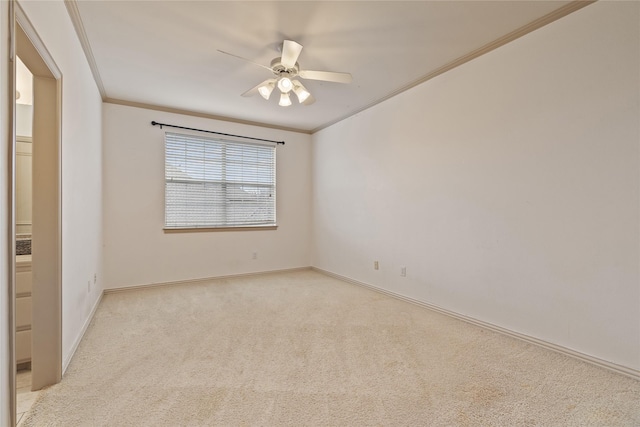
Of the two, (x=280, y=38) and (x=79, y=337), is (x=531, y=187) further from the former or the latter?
(x=79, y=337)

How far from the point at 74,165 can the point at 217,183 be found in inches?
96.1

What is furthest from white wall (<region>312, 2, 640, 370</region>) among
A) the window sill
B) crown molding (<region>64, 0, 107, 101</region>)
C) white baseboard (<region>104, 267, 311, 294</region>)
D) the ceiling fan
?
crown molding (<region>64, 0, 107, 101</region>)

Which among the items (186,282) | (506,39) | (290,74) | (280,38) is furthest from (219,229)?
(506,39)

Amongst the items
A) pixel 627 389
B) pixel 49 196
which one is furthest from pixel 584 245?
pixel 49 196

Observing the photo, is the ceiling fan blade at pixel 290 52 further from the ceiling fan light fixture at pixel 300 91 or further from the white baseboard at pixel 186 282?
the white baseboard at pixel 186 282

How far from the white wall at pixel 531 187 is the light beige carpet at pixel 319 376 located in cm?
39

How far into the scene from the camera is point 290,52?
2.31m

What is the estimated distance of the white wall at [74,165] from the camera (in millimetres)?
1847

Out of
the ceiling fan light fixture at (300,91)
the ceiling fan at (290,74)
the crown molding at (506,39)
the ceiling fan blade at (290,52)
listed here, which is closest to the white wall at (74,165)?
the ceiling fan at (290,74)

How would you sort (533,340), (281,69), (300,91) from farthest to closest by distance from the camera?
(300,91), (281,69), (533,340)

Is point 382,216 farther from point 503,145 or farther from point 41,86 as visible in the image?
point 41,86

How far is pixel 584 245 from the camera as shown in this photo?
2127 millimetres

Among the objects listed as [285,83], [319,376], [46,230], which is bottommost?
[319,376]

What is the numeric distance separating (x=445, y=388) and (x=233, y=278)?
139 inches
